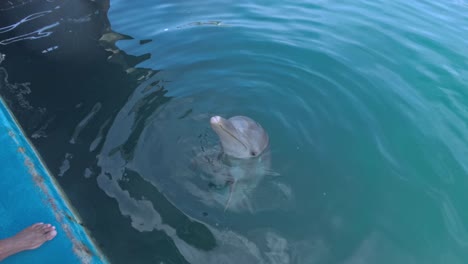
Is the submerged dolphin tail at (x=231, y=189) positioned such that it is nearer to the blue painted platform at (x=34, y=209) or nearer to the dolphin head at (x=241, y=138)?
the dolphin head at (x=241, y=138)

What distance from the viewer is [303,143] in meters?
5.37

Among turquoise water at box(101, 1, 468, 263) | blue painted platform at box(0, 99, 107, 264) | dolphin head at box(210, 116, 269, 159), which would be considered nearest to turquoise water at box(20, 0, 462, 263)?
turquoise water at box(101, 1, 468, 263)

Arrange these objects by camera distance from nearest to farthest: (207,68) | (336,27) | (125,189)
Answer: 1. (125,189)
2. (207,68)
3. (336,27)

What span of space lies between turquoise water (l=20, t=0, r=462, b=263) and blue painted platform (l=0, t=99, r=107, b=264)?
1.95ft

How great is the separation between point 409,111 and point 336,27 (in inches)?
117

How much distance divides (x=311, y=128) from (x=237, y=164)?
4.86 ft

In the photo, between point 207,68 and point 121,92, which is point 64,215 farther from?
point 207,68

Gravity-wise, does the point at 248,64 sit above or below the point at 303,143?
above

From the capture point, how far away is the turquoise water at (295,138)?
4207 mm

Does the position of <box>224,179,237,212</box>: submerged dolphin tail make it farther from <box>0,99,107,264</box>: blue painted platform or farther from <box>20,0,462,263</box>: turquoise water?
<box>0,99,107,264</box>: blue painted platform

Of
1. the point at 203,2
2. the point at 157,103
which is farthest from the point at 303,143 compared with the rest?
the point at 203,2

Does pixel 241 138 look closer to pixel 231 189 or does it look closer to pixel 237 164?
pixel 237 164

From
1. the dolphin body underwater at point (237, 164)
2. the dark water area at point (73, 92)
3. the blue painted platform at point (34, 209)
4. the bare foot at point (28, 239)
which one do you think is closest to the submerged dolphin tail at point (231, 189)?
the dolphin body underwater at point (237, 164)

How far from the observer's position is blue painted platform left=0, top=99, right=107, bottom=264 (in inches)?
128
